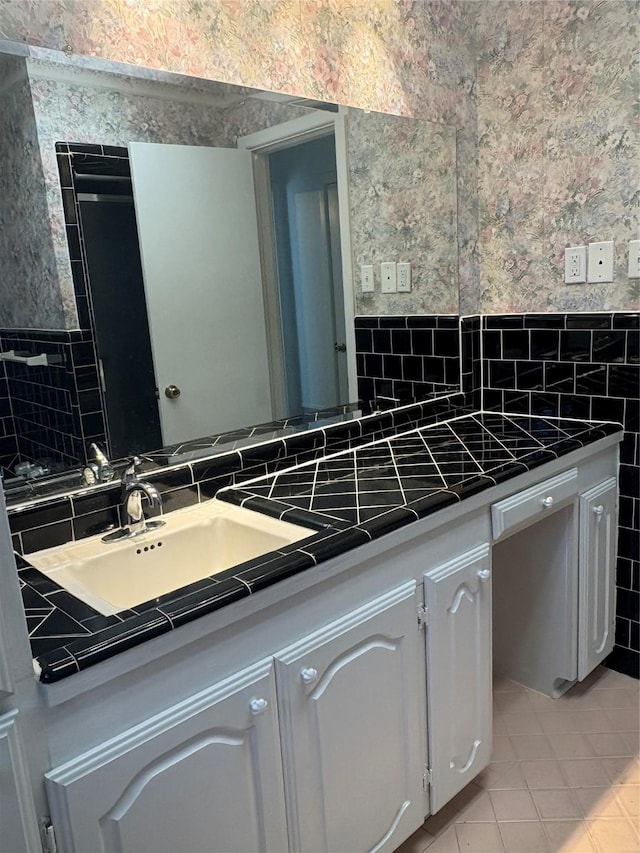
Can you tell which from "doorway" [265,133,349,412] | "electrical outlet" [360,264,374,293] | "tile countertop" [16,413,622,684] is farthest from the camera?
"electrical outlet" [360,264,374,293]

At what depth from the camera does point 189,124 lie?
1564mm

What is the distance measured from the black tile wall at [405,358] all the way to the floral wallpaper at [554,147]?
0.22m

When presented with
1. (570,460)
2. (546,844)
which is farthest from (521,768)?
(570,460)

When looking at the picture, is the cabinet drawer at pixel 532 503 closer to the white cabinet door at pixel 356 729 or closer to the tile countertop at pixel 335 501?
the tile countertop at pixel 335 501

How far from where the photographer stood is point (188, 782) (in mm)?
1042

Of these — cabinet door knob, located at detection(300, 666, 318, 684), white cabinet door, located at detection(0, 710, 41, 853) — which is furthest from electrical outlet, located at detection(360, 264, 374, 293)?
white cabinet door, located at detection(0, 710, 41, 853)

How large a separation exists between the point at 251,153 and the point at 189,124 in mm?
198

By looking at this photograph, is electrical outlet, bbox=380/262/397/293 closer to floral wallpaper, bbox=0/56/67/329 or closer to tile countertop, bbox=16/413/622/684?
tile countertop, bbox=16/413/622/684

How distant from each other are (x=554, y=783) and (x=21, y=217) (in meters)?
1.91

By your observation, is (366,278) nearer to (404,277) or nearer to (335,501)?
(404,277)

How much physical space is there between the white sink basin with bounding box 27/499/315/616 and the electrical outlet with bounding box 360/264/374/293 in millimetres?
891

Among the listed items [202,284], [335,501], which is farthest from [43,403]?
[335,501]

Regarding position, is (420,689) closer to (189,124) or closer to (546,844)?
(546,844)

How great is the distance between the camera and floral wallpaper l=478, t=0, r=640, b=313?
6.25 feet
